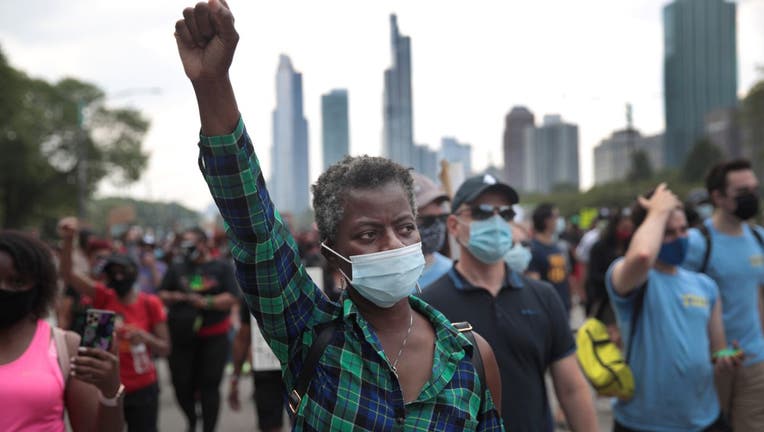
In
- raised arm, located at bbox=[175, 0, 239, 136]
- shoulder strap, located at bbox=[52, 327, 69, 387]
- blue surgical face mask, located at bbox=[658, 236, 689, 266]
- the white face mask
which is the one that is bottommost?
shoulder strap, located at bbox=[52, 327, 69, 387]

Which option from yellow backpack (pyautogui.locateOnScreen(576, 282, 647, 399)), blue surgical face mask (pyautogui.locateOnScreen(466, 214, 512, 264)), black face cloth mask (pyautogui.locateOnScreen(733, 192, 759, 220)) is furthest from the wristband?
black face cloth mask (pyautogui.locateOnScreen(733, 192, 759, 220))

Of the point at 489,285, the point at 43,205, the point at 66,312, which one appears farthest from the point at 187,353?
the point at 43,205

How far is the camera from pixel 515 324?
2.78 metres

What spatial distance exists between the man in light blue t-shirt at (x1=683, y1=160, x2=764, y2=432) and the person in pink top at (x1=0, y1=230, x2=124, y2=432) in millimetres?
3266

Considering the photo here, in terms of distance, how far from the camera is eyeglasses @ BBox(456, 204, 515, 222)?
3.29 meters

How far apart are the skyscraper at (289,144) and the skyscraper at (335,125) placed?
129 millimetres

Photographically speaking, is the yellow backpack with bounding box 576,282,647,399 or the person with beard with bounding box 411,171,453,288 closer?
the yellow backpack with bounding box 576,282,647,399

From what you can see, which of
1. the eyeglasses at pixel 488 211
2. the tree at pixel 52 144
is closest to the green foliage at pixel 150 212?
the tree at pixel 52 144

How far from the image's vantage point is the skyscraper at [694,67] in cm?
6319

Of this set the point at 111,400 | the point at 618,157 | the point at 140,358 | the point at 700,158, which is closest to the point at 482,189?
the point at 111,400

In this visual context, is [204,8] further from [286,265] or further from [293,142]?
[293,142]

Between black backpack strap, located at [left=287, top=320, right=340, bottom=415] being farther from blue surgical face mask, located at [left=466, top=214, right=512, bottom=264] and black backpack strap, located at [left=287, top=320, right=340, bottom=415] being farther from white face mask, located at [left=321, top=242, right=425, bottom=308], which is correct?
blue surgical face mask, located at [left=466, top=214, right=512, bottom=264]

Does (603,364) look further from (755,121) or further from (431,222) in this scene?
(755,121)

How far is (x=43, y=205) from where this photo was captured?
5631 centimetres
